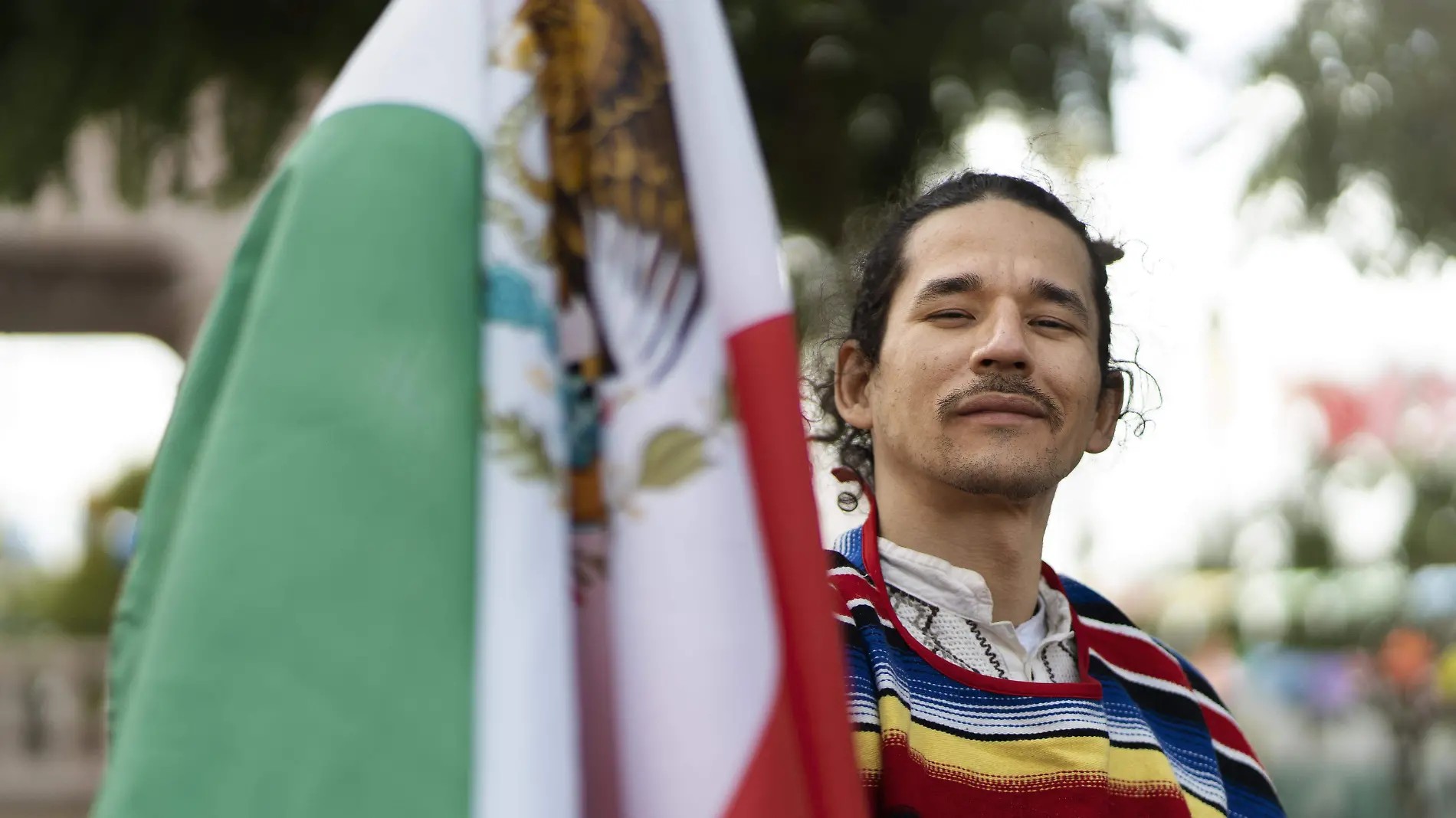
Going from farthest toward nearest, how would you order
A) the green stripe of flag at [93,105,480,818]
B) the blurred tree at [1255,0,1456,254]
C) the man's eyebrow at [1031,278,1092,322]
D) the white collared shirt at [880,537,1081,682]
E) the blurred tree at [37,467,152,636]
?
the blurred tree at [37,467,152,636], the blurred tree at [1255,0,1456,254], the man's eyebrow at [1031,278,1092,322], the white collared shirt at [880,537,1081,682], the green stripe of flag at [93,105,480,818]

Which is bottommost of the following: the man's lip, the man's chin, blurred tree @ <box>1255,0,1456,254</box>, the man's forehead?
the man's chin

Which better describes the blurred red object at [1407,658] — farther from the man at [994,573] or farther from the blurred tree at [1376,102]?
the man at [994,573]

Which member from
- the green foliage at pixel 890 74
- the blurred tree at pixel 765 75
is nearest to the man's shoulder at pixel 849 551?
the green foliage at pixel 890 74

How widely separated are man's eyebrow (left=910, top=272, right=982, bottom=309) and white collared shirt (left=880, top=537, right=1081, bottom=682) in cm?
27

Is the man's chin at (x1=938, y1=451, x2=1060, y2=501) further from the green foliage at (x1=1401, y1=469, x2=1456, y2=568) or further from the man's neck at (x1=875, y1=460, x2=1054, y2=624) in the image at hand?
the green foliage at (x1=1401, y1=469, x2=1456, y2=568)

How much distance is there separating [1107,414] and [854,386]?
32cm

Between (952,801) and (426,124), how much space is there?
757 mm

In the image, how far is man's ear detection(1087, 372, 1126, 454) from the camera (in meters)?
1.68

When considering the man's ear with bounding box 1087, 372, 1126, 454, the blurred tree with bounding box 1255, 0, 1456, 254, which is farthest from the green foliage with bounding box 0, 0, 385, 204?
the blurred tree with bounding box 1255, 0, 1456, 254

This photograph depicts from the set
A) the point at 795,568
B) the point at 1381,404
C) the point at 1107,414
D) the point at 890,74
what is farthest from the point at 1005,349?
the point at 1381,404

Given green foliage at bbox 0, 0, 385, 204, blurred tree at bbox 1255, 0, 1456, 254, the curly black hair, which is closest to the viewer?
the curly black hair

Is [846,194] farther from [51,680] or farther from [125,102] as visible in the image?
[51,680]

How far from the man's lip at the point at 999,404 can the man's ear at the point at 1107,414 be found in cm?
24

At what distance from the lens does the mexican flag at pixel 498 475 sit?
0.75 m
